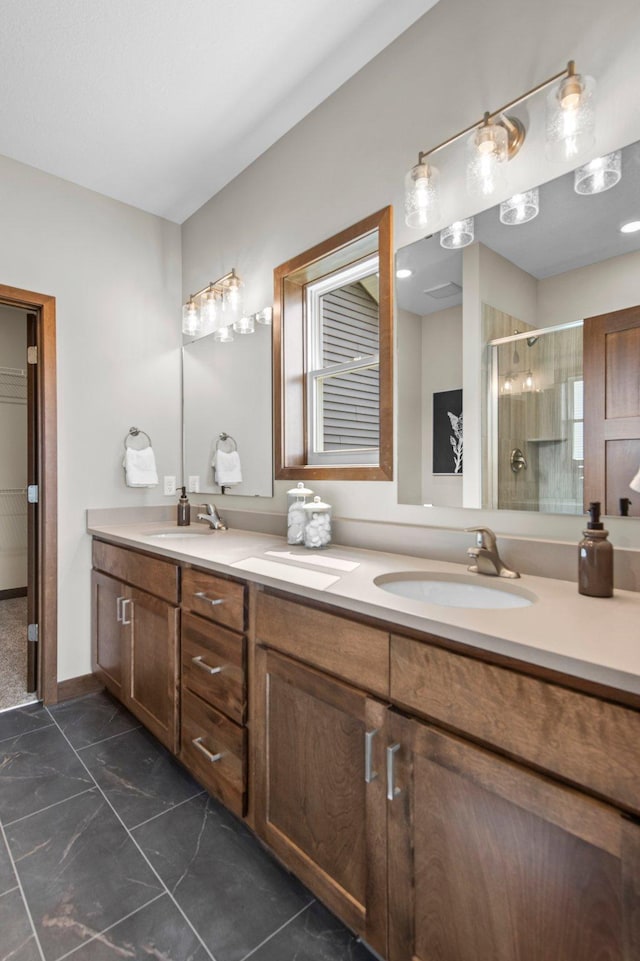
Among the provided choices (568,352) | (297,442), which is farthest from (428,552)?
(297,442)

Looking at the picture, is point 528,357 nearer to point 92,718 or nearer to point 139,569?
point 139,569

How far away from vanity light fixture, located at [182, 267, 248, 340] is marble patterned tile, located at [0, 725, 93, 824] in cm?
202

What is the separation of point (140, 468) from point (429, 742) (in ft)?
6.93

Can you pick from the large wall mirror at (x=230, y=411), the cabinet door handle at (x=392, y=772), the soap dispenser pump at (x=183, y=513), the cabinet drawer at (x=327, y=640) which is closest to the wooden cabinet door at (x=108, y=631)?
the soap dispenser pump at (x=183, y=513)

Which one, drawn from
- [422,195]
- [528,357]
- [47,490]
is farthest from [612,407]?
[47,490]

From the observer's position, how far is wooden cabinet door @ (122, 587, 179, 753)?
66.6 inches

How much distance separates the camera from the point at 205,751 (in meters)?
1.51

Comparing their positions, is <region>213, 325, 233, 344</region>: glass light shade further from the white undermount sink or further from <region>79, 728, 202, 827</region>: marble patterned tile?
<region>79, 728, 202, 827</region>: marble patterned tile

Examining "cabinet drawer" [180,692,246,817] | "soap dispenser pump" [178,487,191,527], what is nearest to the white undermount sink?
"cabinet drawer" [180,692,246,817]

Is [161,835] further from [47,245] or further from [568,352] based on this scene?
[47,245]

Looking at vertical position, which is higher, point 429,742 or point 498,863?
point 429,742

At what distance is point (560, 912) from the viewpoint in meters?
0.72

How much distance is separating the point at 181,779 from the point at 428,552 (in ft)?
4.12

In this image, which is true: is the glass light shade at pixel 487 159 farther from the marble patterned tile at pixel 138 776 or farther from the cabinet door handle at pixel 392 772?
the marble patterned tile at pixel 138 776
